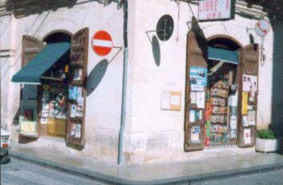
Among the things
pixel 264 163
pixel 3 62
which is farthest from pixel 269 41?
pixel 3 62

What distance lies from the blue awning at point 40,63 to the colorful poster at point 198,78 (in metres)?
3.66

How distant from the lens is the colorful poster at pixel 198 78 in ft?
41.1

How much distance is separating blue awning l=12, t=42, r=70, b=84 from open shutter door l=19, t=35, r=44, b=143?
698mm

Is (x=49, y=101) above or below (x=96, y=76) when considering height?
below

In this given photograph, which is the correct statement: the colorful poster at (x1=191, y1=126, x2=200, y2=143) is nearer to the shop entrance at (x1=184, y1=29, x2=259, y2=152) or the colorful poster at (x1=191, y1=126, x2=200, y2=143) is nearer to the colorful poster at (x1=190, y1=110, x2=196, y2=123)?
the shop entrance at (x1=184, y1=29, x2=259, y2=152)

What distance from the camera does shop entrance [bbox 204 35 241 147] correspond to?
13.6 metres

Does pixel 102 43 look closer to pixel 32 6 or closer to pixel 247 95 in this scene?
pixel 32 6

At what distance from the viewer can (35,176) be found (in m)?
9.84

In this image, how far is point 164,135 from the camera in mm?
11898

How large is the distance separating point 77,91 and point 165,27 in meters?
3.04

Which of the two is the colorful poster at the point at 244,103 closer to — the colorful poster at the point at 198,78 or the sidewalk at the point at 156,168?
the sidewalk at the point at 156,168

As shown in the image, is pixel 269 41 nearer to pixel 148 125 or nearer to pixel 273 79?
pixel 273 79

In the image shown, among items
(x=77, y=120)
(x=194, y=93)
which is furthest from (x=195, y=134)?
(x=77, y=120)

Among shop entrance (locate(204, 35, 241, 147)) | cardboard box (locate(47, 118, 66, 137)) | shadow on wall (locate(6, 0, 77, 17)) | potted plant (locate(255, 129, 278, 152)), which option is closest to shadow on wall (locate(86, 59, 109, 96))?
cardboard box (locate(47, 118, 66, 137))
